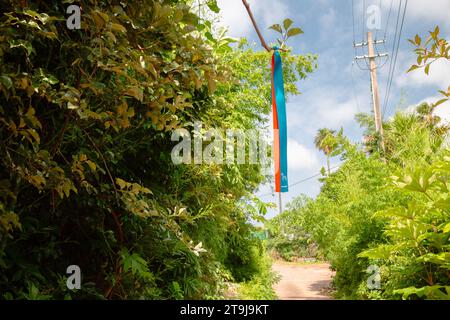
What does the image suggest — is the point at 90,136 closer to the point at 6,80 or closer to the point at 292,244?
the point at 6,80

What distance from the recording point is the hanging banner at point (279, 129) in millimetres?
1246

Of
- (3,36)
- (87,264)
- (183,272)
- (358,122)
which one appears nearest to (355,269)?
(183,272)

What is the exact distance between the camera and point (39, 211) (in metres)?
1.45

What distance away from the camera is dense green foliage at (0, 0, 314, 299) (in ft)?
3.77

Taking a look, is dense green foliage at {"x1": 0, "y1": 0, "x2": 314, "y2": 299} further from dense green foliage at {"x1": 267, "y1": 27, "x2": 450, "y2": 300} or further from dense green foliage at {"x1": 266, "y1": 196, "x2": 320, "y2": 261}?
dense green foliage at {"x1": 266, "y1": 196, "x2": 320, "y2": 261}

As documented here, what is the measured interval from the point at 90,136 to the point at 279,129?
797 mm

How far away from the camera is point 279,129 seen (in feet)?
4.23

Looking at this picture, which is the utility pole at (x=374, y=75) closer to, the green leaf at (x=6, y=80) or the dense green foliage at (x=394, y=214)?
the dense green foliage at (x=394, y=214)

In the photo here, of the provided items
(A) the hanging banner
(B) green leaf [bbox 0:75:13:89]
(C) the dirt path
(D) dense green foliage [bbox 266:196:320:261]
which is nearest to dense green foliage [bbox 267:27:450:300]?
(A) the hanging banner

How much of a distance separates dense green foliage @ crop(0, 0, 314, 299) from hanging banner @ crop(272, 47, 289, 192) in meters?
0.21

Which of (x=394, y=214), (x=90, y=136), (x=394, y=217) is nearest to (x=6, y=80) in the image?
(x=90, y=136)

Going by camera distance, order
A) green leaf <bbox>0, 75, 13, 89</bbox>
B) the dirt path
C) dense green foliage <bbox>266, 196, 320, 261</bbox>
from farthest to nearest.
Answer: dense green foliage <bbox>266, 196, 320, 261</bbox> → the dirt path → green leaf <bbox>0, 75, 13, 89</bbox>

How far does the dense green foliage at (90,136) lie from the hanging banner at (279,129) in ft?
0.67

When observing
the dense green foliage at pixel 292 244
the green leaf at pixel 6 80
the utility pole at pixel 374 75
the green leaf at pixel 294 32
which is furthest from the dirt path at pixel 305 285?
the green leaf at pixel 6 80
